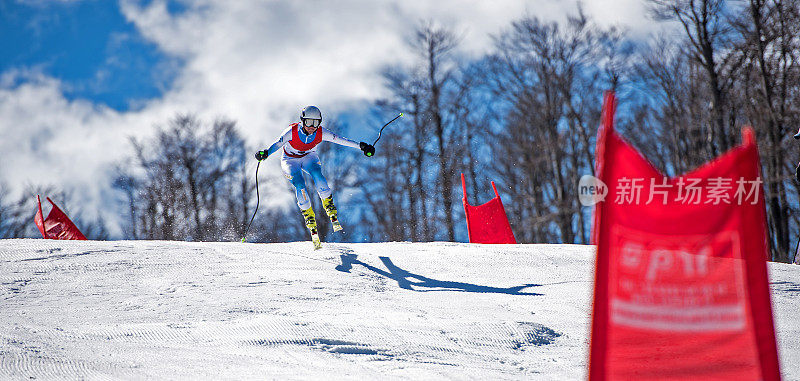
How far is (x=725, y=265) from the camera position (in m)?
2.20

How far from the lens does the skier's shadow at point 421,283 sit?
19.6ft

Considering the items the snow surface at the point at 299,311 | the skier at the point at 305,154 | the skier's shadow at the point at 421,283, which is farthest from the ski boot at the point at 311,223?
the skier's shadow at the point at 421,283

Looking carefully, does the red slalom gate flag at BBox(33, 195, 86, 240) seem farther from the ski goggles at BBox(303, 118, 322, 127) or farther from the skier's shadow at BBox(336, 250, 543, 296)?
the skier's shadow at BBox(336, 250, 543, 296)

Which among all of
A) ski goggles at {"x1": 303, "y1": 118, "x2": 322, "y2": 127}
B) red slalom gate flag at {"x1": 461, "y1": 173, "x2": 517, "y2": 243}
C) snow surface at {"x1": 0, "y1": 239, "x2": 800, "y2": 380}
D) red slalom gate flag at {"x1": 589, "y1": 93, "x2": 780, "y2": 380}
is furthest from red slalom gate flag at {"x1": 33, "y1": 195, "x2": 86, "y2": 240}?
red slalom gate flag at {"x1": 589, "y1": 93, "x2": 780, "y2": 380}

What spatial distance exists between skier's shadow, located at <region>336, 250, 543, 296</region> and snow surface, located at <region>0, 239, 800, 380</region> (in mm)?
25

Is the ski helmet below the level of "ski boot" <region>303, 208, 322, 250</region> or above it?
above

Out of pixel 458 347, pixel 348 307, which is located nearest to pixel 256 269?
pixel 348 307

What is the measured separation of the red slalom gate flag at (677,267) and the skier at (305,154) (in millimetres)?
6410

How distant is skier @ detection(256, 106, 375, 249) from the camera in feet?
27.6

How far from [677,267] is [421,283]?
422 centimetres

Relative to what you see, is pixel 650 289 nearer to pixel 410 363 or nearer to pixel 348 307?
pixel 410 363

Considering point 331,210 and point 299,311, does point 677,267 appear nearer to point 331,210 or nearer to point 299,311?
point 299,311

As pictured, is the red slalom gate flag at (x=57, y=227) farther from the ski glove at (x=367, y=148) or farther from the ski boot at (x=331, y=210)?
the ski glove at (x=367, y=148)

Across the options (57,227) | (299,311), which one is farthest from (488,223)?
(57,227)
